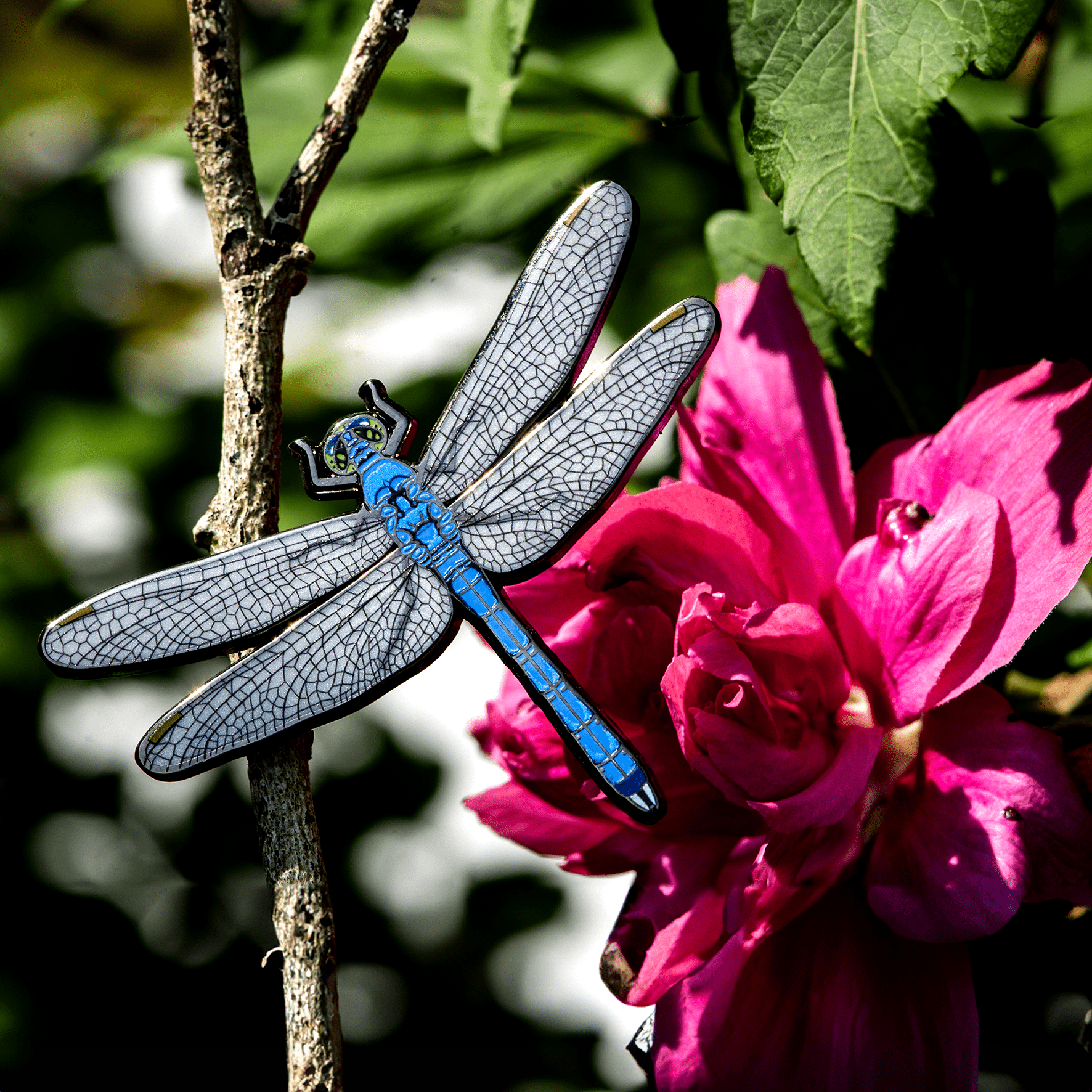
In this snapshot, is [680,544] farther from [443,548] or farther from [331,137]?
[331,137]

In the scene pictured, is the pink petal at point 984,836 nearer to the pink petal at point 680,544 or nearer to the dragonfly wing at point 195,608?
the pink petal at point 680,544

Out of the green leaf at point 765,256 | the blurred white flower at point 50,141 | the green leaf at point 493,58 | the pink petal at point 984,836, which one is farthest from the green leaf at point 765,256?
the blurred white flower at point 50,141

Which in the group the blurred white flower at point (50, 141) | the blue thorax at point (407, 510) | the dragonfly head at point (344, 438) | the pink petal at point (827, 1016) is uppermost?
the blurred white flower at point (50, 141)

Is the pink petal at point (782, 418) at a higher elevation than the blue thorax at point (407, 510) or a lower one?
lower

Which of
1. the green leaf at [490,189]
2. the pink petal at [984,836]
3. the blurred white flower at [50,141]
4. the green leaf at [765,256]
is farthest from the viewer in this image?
the blurred white flower at [50,141]

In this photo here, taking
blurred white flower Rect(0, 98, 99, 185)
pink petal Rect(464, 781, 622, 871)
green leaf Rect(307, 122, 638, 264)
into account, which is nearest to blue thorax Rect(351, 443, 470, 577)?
pink petal Rect(464, 781, 622, 871)

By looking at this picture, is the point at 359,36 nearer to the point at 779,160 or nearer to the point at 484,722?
the point at 779,160

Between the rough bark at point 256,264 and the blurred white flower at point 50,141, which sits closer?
the rough bark at point 256,264

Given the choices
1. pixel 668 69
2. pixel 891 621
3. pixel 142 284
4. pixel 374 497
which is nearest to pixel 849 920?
pixel 891 621
